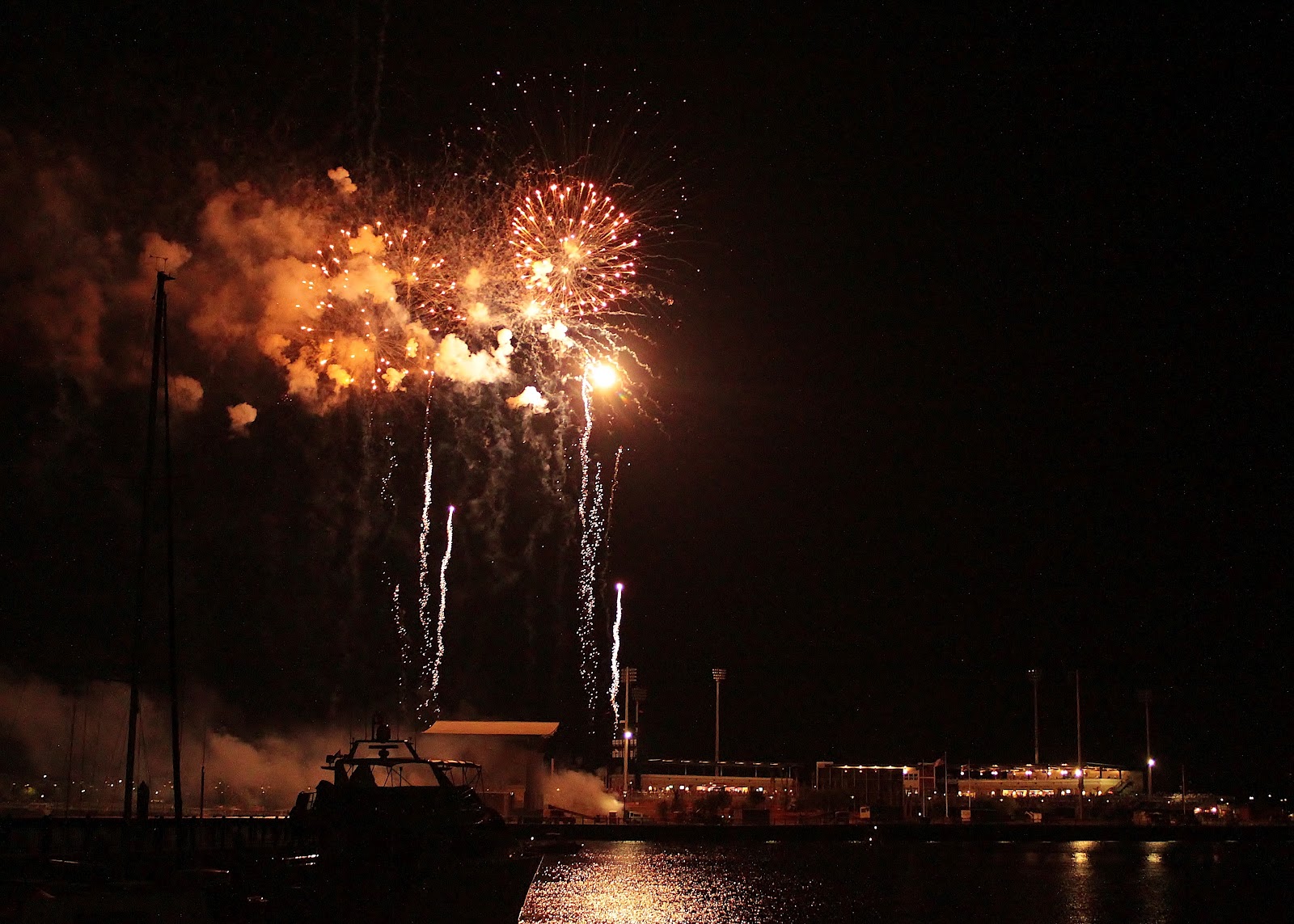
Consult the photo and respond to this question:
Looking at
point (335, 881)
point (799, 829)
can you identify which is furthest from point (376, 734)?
point (799, 829)

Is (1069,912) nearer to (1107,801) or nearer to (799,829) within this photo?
(799,829)

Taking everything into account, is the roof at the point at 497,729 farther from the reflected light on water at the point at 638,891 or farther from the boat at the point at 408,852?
the boat at the point at 408,852

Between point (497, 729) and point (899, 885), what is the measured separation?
22.5m

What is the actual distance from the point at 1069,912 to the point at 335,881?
52.5 ft

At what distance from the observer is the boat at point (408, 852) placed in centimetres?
2095

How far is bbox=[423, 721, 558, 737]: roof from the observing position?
5009 centimetres

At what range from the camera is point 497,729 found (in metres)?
50.5

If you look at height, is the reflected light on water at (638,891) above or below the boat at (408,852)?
below

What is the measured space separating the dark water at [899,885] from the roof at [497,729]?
253 inches

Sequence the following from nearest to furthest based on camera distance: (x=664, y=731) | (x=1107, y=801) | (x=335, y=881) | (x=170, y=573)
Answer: (x=335, y=881) → (x=170, y=573) → (x=1107, y=801) → (x=664, y=731)

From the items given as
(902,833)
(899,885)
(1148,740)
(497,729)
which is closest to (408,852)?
(899,885)

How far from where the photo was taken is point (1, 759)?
4853cm

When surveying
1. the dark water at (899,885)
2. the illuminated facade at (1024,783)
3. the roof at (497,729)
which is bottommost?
the illuminated facade at (1024,783)

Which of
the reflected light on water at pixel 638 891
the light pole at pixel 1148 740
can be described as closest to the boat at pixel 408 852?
the reflected light on water at pixel 638 891
